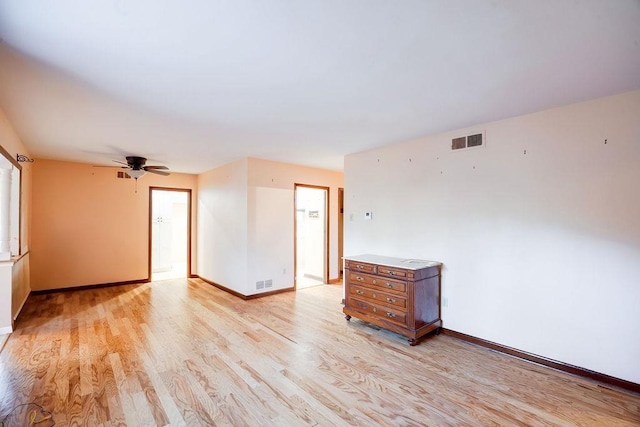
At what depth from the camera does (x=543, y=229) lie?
2857 mm

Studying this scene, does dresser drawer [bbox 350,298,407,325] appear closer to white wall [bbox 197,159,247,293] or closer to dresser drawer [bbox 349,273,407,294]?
dresser drawer [bbox 349,273,407,294]

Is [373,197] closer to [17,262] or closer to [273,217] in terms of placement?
Answer: [273,217]

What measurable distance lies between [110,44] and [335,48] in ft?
4.54

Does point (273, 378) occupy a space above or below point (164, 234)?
below

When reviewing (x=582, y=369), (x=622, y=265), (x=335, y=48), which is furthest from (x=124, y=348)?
(x=622, y=265)

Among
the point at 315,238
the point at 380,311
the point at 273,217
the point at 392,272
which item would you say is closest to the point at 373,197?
the point at 392,272

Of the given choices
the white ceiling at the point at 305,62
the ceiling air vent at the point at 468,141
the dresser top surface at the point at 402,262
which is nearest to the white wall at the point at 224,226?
the white ceiling at the point at 305,62

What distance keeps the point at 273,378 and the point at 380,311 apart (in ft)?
5.04

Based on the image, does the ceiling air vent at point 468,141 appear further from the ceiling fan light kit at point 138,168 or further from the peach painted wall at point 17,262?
the peach painted wall at point 17,262

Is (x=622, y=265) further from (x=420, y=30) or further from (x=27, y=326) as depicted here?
(x=27, y=326)

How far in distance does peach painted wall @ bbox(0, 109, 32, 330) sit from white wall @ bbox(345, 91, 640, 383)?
481 cm

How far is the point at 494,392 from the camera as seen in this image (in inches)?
93.6

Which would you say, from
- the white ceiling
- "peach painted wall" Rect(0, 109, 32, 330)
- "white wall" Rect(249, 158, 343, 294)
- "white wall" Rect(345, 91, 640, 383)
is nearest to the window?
"peach painted wall" Rect(0, 109, 32, 330)

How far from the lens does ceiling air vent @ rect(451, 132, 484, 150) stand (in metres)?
3.27
